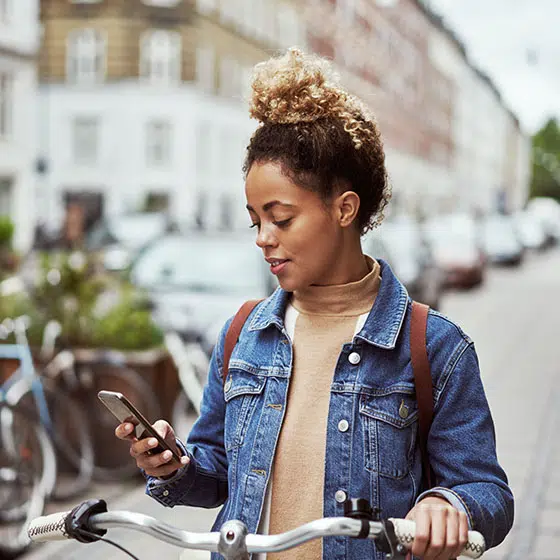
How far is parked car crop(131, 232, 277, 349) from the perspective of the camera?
8352 millimetres

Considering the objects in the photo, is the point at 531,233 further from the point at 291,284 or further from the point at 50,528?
the point at 50,528

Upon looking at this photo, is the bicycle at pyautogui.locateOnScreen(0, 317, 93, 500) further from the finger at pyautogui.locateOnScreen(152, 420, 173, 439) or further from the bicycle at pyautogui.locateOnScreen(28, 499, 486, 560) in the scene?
the bicycle at pyautogui.locateOnScreen(28, 499, 486, 560)

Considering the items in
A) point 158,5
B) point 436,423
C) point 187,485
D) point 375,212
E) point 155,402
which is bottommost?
point 155,402

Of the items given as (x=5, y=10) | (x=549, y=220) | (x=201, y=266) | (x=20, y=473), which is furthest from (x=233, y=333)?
(x=549, y=220)

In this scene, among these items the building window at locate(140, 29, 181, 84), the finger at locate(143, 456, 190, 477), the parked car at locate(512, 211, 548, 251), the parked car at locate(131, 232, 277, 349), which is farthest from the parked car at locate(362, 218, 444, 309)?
the parked car at locate(512, 211, 548, 251)

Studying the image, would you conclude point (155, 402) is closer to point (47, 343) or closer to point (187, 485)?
point (47, 343)

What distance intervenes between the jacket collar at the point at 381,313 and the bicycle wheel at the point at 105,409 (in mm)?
4641

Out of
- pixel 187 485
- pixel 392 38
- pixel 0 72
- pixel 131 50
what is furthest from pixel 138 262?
pixel 392 38

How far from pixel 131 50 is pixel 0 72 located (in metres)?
7.90

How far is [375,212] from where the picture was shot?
2.21 m

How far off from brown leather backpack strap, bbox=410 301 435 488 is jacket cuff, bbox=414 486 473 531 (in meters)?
0.15

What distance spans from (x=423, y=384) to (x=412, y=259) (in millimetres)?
14022

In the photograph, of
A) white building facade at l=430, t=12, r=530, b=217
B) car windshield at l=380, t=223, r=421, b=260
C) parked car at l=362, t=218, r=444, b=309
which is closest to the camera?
parked car at l=362, t=218, r=444, b=309

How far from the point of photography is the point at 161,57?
37.1m
